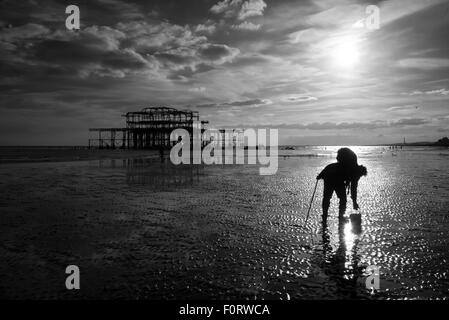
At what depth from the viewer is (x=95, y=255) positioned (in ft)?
15.6

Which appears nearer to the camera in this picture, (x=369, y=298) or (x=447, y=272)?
(x=369, y=298)

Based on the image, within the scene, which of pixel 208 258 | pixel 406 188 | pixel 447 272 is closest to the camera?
pixel 447 272

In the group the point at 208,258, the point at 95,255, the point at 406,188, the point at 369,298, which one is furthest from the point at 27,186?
the point at 406,188

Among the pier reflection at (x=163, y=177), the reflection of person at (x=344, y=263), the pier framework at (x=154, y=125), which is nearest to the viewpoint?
the reflection of person at (x=344, y=263)

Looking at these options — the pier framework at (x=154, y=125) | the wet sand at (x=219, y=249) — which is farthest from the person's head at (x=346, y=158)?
the pier framework at (x=154, y=125)

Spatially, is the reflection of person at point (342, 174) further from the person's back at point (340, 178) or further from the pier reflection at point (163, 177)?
the pier reflection at point (163, 177)

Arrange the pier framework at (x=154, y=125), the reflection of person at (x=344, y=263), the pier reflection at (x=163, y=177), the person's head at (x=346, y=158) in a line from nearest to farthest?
the reflection of person at (x=344, y=263)
the person's head at (x=346, y=158)
the pier reflection at (x=163, y=177)
the pier framework at (x=154, y=125)

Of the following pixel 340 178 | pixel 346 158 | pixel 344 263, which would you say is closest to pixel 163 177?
pixel 340 178

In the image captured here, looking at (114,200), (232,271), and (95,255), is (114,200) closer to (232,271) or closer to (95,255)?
(95,255)

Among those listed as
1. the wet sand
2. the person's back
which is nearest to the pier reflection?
the wet sand

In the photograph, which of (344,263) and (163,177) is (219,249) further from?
(163,177)

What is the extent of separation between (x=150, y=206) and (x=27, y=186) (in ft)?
24.1

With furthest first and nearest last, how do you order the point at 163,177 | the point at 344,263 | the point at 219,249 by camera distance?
the point at 163,177 → the point at 219,249 → the point at 344,263

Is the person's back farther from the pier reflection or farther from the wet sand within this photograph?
the pier reflection
